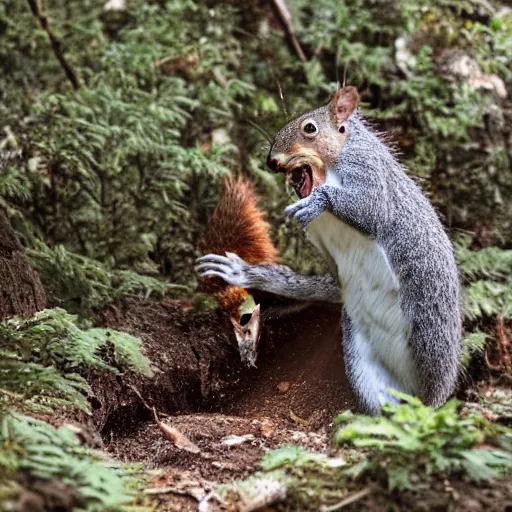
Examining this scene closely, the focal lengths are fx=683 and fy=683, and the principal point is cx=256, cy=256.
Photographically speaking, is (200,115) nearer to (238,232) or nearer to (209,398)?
(238,232)

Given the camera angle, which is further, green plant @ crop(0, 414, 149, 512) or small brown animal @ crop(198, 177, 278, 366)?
small brown animal @ crop(198, 177, 278, 366)

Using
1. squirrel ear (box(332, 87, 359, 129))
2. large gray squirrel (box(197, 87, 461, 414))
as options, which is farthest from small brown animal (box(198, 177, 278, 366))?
squirrel ear (box(332, 87, 359, 129))

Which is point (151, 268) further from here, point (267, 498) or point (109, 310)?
point (267, 498)

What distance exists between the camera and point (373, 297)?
138 inches

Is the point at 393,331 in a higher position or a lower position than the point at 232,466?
higher

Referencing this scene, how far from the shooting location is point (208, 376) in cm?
399

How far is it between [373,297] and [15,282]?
5.73ft

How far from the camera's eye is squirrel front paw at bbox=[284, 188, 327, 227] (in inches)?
127

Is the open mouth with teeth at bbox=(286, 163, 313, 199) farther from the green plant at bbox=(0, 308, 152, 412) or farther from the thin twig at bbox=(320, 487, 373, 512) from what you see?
the thin twig at bbox=(320, 487, 373, 512)

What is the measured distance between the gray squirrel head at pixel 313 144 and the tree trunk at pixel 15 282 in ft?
4.23

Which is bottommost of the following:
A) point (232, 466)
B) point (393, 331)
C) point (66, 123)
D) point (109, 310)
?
point (232, 466)

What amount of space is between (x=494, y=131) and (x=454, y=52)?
747 mm

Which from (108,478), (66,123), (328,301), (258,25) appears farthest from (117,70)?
(108,478)

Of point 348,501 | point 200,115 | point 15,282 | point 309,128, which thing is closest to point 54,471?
point 348,501
